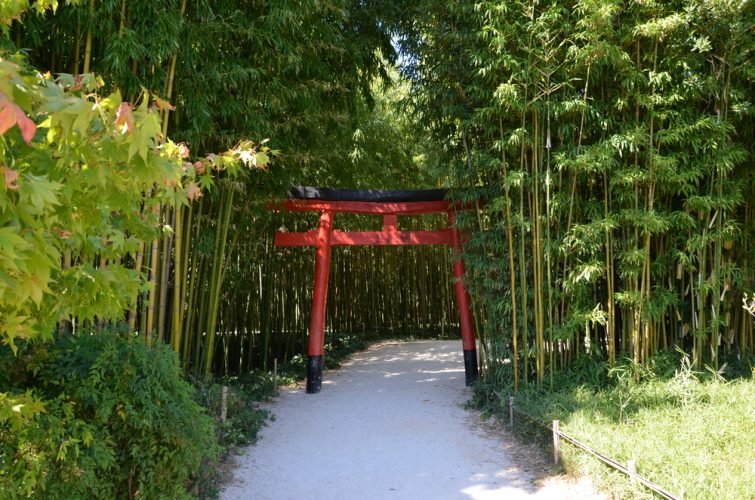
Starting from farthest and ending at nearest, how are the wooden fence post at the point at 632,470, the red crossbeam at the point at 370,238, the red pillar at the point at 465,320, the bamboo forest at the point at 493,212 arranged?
1. the red crossbeam at the point at 370,238
2. the red pillar at the point at 465,320
3. the wooden fence post at the point at 632,470
4. the bamboo forest at the point at 493,212

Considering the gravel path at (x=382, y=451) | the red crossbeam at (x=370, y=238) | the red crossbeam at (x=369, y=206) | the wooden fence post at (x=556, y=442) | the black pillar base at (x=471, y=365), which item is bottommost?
the gravel path at (x=382, y=451)

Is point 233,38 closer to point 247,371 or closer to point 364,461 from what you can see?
point 364,461

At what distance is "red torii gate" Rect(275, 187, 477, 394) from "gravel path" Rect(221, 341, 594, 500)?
1.31ft

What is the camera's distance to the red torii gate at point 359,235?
19.4 feet

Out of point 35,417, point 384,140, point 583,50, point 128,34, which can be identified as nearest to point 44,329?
point 35,417

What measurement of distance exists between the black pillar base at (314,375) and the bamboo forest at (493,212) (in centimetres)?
57

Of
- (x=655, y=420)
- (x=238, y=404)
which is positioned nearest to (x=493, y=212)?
(x=655, y=420)

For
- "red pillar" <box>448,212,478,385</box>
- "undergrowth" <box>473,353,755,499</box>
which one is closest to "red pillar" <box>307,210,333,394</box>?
"red pillar" <box>448,212,478,385</box>

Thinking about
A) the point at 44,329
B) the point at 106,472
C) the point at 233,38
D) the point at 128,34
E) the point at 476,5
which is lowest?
the point at 106,472

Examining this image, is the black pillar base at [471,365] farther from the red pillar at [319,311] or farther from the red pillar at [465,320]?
the red pillar at [319,311]

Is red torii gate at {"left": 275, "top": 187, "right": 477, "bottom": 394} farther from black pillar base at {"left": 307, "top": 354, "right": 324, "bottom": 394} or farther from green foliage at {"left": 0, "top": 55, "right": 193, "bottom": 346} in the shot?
green foliage at {"left": 0, "top": 55, "right": 193, "bottom": 346}

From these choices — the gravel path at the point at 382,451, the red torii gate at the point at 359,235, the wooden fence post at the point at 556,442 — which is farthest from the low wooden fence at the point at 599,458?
the red torii gate at the point at 359,235

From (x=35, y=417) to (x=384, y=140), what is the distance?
6.99 meters

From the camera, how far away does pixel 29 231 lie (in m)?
1.09
